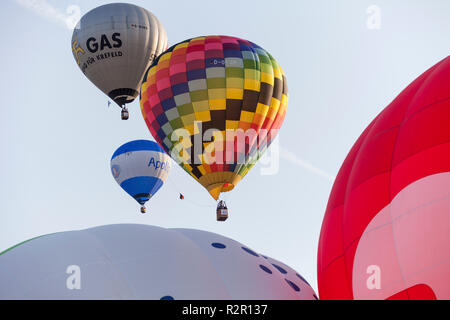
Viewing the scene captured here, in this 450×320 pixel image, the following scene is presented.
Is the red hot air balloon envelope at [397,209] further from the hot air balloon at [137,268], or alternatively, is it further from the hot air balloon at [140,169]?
the hot air balloon at [140,169]

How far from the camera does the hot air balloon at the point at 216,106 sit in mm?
18453

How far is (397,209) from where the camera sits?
6.82 metres

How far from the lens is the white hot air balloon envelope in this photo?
24.1 meters

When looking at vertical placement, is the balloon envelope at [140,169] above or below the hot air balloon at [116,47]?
below

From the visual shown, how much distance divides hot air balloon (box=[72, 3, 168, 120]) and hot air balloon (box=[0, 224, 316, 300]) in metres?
15.4

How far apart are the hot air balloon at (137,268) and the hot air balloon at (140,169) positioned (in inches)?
758

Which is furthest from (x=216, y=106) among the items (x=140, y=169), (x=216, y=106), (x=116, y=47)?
(x=140, y=169)

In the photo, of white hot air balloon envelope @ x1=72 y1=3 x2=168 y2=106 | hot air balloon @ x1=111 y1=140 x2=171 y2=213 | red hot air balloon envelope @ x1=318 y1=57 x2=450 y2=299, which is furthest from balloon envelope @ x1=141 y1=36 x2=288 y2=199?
red hot air balloon envelope @ x1=318 y1=57 x2=450 y2=299

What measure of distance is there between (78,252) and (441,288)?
437cm

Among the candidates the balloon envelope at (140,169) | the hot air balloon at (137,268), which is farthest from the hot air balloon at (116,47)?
the hot air balloon at (137,268)

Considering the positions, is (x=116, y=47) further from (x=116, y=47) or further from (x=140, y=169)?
(x=140, y=169)

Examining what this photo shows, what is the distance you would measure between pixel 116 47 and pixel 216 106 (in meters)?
7.08

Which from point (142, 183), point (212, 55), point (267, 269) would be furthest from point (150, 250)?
point (142, 183)

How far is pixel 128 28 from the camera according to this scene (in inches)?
963
